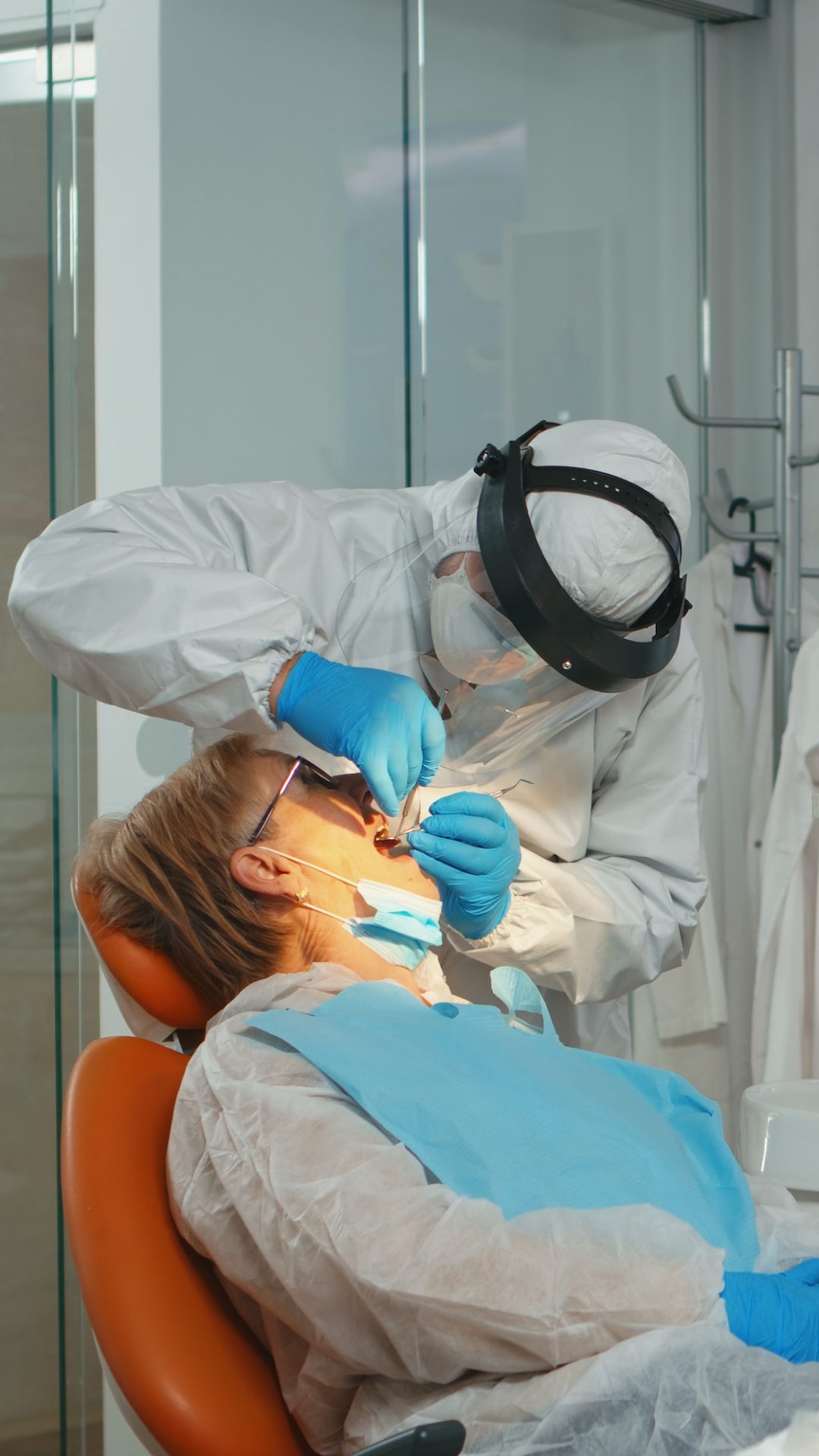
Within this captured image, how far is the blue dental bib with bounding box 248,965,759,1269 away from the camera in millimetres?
1060

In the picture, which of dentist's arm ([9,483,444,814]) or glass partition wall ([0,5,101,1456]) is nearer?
dentist's arm ([9,483,444,814])

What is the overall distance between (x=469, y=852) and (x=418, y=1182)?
0.44 metres

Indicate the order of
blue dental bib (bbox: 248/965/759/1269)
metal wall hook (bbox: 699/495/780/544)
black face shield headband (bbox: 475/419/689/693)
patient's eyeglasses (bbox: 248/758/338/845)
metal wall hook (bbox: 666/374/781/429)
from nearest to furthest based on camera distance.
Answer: blue dental bib (bbox: 248/965/759/1269) → black face shield headband (bbox: 475/419/689/693) → patient's eyeglasses (bbox: 248/758/338/845) → metal wall hook (bbox: 666/374/781/429) → metal wall hook (bbox: 699/495/780/544)

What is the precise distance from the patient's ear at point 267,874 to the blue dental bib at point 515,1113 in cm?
14

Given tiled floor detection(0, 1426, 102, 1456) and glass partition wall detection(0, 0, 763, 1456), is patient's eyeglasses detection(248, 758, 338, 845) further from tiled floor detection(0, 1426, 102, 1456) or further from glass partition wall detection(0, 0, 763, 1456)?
tiled floor detection(0, 1426, 102, 1456)

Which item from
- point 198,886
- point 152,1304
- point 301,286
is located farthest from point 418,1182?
point 301,286

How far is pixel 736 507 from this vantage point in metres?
2.71

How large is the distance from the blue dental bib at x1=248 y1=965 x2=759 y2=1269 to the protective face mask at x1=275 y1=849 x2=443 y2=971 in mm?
60

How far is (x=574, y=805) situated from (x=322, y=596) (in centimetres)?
42

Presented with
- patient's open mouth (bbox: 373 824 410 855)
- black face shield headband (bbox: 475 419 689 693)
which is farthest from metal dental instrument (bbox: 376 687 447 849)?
black face shield headband (bbox: 475 419 689 693)

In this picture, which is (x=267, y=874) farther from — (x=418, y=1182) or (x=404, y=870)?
(x=418, y=1182)

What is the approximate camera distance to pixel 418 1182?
99 centimetres

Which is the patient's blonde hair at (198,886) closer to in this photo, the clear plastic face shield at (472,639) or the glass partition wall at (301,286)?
the clear plastic face shield at (472,639)

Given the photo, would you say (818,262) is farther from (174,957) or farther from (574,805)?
(174,957)
